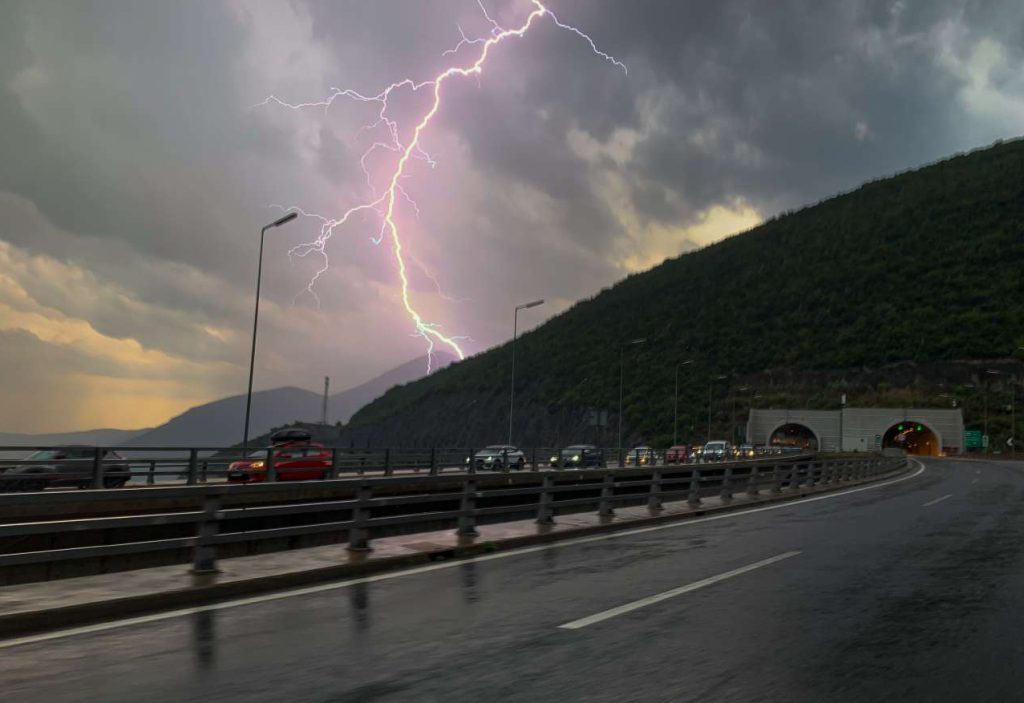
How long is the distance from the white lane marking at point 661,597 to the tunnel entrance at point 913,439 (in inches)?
3608

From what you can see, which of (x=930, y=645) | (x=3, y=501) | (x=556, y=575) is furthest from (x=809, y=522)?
(x=3, y=501)

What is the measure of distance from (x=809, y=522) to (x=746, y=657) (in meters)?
11.5

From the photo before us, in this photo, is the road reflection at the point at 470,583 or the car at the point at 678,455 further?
the car at the point at 678,455

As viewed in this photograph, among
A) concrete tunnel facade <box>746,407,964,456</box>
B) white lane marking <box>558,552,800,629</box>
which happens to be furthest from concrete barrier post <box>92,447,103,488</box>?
concrete tunnel facade <box>746,407,964,456</box>

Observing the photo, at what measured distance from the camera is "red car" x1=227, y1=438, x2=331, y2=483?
79.4 feet

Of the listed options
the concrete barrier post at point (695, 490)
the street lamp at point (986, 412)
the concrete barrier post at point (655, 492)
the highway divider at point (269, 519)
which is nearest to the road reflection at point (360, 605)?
the highway divider at point (269, 519)

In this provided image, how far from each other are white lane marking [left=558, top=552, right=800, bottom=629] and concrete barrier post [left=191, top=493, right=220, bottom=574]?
4.28 metres

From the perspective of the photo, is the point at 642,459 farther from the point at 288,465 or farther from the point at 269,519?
the point at 269,519

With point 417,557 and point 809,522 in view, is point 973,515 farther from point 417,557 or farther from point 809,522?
point 417,557

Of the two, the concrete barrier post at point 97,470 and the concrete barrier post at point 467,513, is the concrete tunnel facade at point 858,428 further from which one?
the concrete barrier post at point 467,513

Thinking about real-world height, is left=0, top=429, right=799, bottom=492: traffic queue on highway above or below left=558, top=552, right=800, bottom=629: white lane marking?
above

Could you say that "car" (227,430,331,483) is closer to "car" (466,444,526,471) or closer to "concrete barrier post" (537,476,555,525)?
"concrete barrier post" (537,476,555,525)

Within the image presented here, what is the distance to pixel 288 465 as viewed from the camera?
2483 cm

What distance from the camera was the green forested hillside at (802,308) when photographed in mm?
107125
